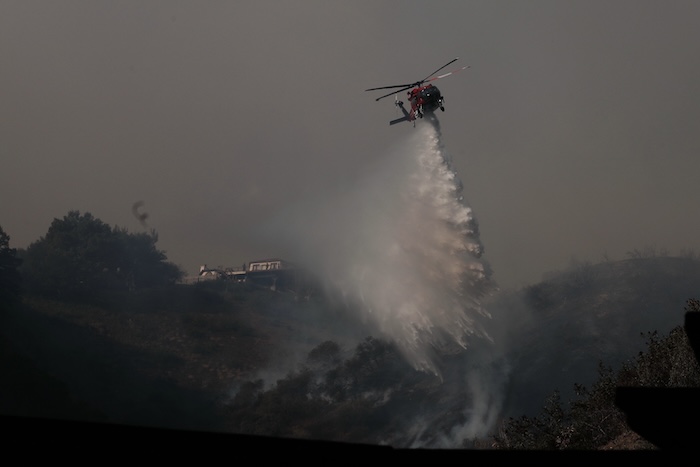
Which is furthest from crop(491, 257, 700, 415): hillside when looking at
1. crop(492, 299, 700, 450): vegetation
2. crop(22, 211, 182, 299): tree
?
crop(22, 211, 182, 299): tree

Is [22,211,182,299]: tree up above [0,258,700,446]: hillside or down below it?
above

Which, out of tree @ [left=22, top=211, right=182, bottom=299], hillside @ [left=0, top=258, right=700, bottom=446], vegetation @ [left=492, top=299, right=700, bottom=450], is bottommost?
vegetation @ [left=492, top=299, right=700, bottom=450]

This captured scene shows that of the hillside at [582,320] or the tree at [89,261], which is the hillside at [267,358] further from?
the tree at [89,261]

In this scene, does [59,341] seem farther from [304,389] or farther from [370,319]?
[370,319]

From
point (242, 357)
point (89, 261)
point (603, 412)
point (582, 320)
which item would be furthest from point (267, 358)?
point (603, 412)

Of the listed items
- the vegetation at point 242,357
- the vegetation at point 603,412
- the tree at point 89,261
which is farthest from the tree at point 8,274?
the vegetation at point 603,412

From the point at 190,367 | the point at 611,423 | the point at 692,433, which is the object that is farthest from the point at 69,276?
the point at 692,433

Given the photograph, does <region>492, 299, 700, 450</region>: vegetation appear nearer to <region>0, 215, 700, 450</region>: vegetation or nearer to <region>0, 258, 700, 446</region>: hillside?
<region>0, 215, 700, 450</region>: vegetation
